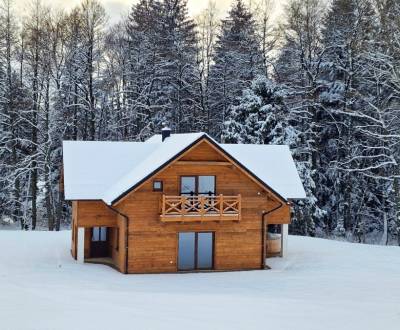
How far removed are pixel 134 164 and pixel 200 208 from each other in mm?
4303

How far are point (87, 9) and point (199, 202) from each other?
18.4m

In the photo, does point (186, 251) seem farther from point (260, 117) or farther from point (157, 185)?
point (260, 117)

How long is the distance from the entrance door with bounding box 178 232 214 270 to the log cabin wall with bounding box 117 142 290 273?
0.26m

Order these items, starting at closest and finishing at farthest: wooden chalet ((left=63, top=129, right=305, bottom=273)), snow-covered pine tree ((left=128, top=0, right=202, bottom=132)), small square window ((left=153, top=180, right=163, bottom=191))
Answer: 1. wooden chalet ((left=63, top=129, right=305, bottom=273))
2. small square window ((left=153, top=180, right=163, bottom=191))
3. snow-covered pine tree ((left=128, top=0, right=202, bottom=132))

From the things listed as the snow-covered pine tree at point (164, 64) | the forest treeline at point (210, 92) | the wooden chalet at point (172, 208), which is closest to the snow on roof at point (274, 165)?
the wooden chalet at point (172, 208)

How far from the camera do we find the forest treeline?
105 ft

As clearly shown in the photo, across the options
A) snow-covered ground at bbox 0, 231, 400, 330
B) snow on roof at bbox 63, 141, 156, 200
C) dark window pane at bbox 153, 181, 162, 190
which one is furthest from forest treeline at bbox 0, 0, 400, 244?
dark window pane at bbox 153, 181, 162, 190

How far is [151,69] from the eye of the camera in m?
36.1

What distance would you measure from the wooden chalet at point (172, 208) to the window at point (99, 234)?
0.14 feet

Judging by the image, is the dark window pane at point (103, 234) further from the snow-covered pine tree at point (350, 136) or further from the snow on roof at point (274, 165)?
the snow-covered pine tree at point (350, 136)

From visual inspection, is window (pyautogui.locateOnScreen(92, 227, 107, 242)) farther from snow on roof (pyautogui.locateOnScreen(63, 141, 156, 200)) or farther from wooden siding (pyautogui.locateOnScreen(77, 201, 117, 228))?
snow on roof (pyautogui.locateOnScreen(63, 141, 156, 200))

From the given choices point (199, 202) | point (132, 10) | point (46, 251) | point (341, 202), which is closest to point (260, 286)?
point (199, 202)

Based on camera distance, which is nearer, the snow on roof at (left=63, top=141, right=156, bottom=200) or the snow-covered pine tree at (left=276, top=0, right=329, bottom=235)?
the snow on roof at (left=63, top=141, right=156, bottom=200)

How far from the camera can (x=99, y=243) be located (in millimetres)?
23234
